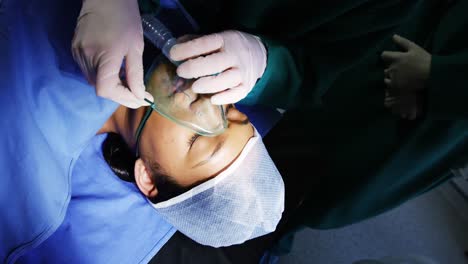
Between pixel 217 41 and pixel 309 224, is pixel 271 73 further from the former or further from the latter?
pixel 309 224

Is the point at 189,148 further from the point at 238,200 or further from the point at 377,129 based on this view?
the point at 377,129

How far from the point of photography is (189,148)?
90cm

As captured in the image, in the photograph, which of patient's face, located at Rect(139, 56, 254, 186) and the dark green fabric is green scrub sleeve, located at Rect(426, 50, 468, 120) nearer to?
the dark green fabric

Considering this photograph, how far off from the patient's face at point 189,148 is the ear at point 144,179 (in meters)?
0.05

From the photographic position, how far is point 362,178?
3.44ft

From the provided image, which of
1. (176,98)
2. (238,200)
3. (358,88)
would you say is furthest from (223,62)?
(358,88)

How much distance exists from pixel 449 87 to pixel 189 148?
652mm

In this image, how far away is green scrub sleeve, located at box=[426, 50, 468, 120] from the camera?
0.81 metres

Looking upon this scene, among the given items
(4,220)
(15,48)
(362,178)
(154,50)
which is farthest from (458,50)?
(4,220)

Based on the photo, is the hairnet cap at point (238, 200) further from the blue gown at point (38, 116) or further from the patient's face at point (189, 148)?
the blue gown at point (38, 116)

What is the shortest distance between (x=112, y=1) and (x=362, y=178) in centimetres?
83

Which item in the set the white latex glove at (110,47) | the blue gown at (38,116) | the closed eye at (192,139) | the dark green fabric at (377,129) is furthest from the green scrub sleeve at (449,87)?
the blue gown at (38,116)

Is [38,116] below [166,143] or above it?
above

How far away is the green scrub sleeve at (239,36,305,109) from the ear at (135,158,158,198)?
1.20 ft
